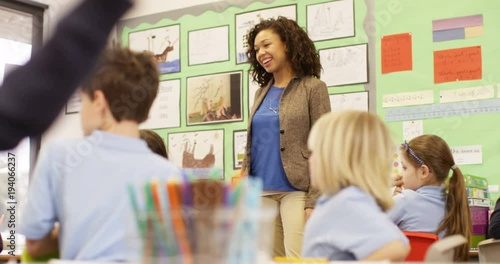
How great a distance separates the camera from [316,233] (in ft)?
4.13

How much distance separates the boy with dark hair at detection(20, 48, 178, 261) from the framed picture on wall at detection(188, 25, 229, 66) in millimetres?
2695

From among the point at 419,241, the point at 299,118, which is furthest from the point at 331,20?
the point at 419,241

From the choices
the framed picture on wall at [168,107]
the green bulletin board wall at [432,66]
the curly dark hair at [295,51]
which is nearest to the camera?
the curly dark hair at [295,51]

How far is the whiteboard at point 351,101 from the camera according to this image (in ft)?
11.4

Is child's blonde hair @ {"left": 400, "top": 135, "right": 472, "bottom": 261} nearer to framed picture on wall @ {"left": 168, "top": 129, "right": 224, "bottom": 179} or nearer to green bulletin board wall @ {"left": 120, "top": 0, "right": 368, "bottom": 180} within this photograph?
green bulletin board wall @ {"left": 120, "top": 0, "right": 368, "bottom": 180}

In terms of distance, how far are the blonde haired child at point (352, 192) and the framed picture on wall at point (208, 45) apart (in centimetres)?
267

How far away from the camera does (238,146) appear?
3855 millimetres

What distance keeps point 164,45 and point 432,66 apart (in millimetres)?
1749

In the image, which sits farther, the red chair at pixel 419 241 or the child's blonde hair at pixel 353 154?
the red chair at pixel 419 241

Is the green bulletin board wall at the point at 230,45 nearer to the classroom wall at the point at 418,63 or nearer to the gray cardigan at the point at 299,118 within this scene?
the classroom wall at the point at 418,63

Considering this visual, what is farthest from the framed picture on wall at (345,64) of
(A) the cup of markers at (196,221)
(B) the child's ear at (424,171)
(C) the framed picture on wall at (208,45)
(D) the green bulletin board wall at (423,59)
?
(A) the cup of markers at (196,221)

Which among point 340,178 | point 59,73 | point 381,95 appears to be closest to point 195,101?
point 381,95

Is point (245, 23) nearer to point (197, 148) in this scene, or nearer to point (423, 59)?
point (197, 148)

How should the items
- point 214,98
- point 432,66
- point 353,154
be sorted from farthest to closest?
point 214,98
point 432,66
point 353,154
